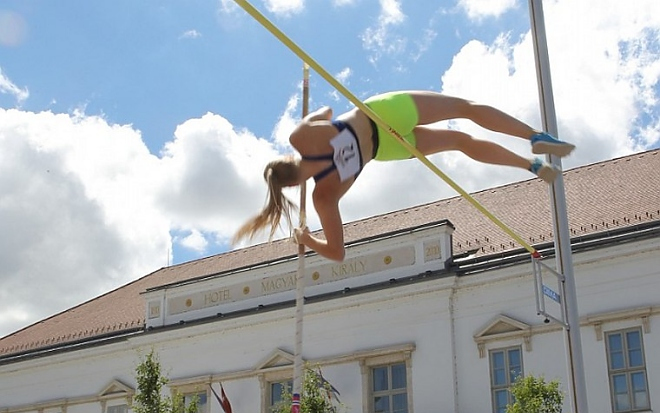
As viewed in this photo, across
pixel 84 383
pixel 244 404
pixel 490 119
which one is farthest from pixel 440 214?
pixel 490 119

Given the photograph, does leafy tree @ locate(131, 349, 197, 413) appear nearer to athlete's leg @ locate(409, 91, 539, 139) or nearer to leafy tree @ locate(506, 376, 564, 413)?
leafy tree @ locate(506, 376, 564, 413)

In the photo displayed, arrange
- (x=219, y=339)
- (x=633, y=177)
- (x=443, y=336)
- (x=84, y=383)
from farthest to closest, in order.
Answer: (x=84, y=383) → (x=219, y=339) → (x=633, y=177) → (x=443, y=336)

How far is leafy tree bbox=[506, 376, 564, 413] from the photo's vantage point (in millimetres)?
16406

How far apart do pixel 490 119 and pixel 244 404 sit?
16489 millimetres

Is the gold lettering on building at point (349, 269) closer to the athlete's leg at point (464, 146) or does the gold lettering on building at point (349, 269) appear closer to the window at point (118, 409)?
the window at point (118, 409)

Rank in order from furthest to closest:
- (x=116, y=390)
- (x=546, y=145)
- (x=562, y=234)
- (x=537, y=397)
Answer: (x=116, y=390) → (x=537, y=397) → (x=562, y=234) → (x=546, y=145)

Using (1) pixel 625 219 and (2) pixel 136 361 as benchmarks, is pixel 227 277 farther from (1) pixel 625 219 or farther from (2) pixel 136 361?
(1) pixel 625 219

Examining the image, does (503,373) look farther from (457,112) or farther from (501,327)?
(457,112)

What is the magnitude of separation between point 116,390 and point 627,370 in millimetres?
12403

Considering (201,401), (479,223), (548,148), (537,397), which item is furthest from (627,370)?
(548,148)

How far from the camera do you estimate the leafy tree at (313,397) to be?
1889 centimetres

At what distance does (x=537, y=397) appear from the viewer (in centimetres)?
1645

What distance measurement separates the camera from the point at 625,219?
18.6m

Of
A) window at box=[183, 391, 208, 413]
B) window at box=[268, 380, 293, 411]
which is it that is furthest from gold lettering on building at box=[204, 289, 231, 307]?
window at box=[268, 380, 293, 411]
